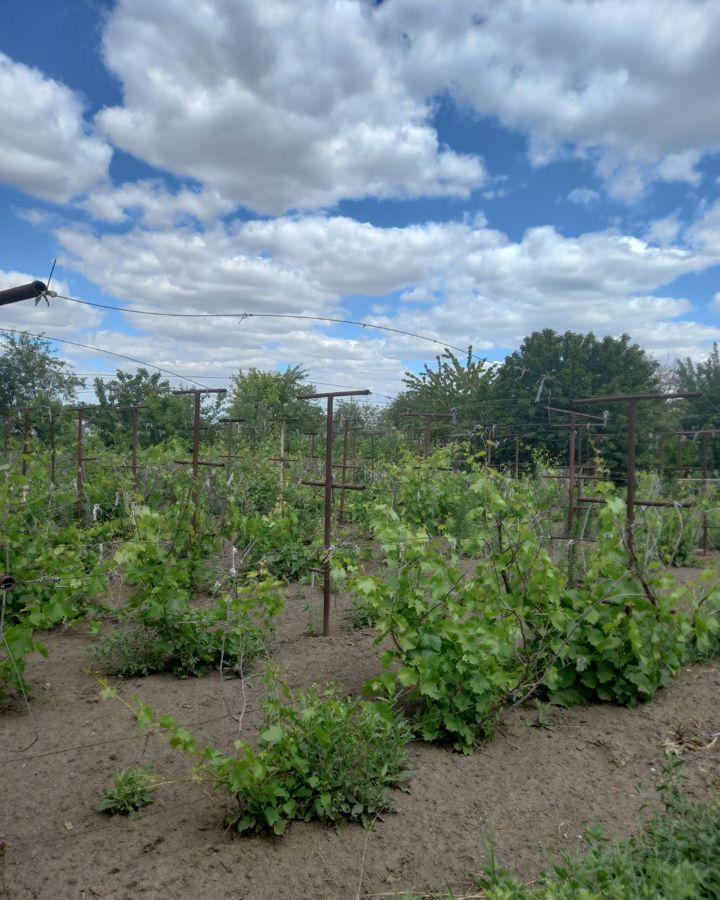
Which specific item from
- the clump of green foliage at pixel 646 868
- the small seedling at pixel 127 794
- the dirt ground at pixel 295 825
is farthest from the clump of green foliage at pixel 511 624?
the small seedling at pixel 127 794

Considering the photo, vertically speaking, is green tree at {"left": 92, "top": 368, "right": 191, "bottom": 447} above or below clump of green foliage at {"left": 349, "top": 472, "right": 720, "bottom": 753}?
above

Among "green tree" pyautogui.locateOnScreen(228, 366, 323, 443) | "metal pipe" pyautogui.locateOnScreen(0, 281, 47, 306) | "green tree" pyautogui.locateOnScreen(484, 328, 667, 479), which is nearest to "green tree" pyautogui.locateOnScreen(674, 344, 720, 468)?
"green tree" pyautogui.locateOnScreen(484, 328, 667, 479)

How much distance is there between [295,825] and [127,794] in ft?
2.44

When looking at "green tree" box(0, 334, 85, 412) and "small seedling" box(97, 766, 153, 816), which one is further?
"green tree" box(0, 334, 85, 412)

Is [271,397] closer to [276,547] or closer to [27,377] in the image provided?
[27,377]

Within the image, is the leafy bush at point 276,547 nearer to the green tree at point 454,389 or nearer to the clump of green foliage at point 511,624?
the clump of green foliage at point 511,624

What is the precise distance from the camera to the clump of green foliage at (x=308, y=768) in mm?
2807

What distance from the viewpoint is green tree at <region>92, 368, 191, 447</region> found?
15.7 m

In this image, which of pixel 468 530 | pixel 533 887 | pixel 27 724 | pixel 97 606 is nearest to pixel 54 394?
pixel 468 530

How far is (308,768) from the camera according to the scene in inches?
118

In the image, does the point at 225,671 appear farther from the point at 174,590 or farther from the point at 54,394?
the point at 54,394

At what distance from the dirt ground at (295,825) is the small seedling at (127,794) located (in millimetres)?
47

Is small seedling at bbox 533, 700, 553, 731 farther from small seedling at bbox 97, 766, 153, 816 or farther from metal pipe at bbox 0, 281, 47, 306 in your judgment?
metal pipe at bbox 0, 281, 47, 306

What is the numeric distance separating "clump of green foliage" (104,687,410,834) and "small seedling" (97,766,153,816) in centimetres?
29
